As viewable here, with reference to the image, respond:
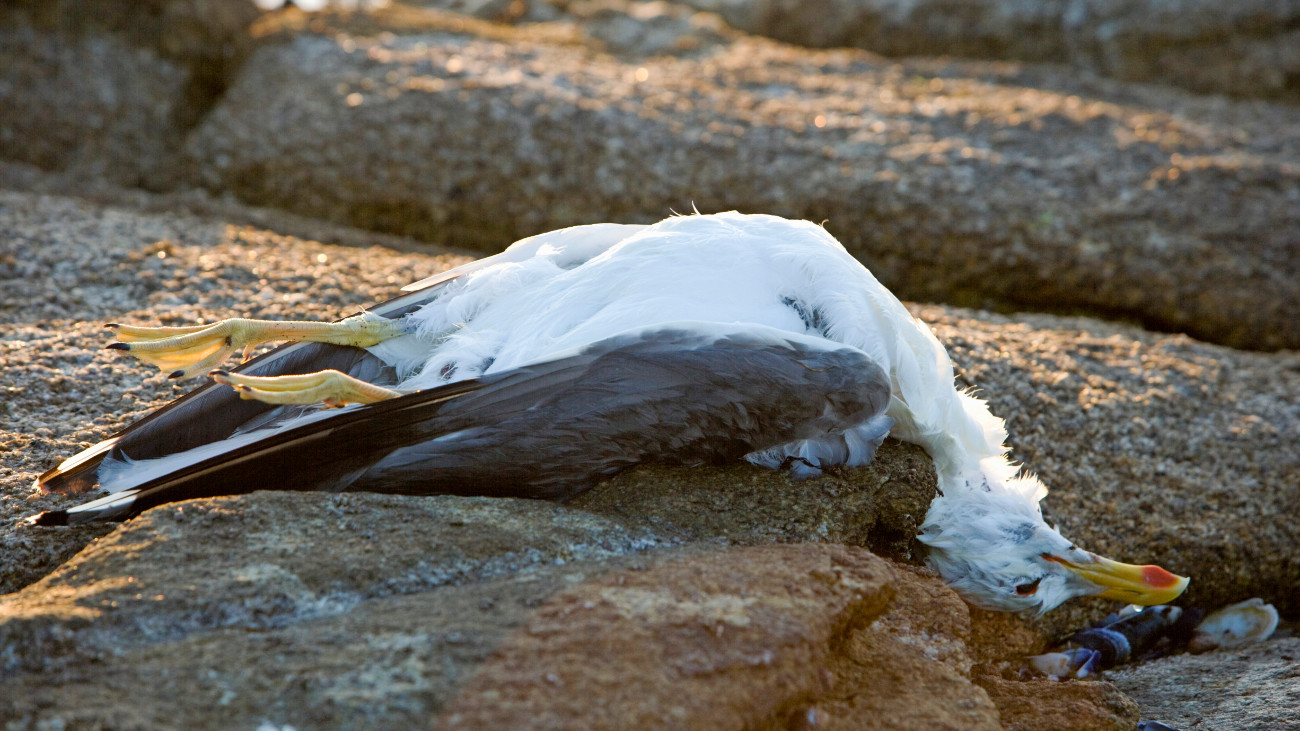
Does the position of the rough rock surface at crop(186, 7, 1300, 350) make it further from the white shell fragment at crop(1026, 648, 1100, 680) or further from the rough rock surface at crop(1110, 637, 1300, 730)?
the white shell fragment at crop(1026, 648, 1100, 680)

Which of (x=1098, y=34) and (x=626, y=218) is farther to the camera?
(x=1098, y=34)

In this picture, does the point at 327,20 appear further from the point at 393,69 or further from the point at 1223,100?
the point at 1223,100

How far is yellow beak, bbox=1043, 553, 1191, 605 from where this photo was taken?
260cm

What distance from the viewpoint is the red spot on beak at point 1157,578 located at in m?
2.60

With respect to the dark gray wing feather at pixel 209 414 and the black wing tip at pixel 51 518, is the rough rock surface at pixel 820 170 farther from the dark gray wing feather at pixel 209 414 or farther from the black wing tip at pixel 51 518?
the black wing tip at pixel 51 518

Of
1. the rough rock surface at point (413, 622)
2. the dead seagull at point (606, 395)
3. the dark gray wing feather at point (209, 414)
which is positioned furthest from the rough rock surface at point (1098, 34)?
the rough rock surface at point (413, 622)

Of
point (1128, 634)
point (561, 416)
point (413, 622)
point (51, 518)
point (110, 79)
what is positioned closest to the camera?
Result: point (413, 622)

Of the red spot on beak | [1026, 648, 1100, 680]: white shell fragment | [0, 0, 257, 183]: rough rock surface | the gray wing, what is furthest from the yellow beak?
[0, 0, 257, 183]: rough rock surface

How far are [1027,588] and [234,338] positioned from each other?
2224mm

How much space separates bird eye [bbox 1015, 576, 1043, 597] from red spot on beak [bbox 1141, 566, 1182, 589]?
27cm

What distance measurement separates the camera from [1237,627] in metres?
3.11

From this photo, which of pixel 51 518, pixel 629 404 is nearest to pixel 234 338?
pixel 51 518

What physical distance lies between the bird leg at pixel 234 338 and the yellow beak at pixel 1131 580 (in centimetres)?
192

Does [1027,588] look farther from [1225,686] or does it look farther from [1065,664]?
[1225,686]
